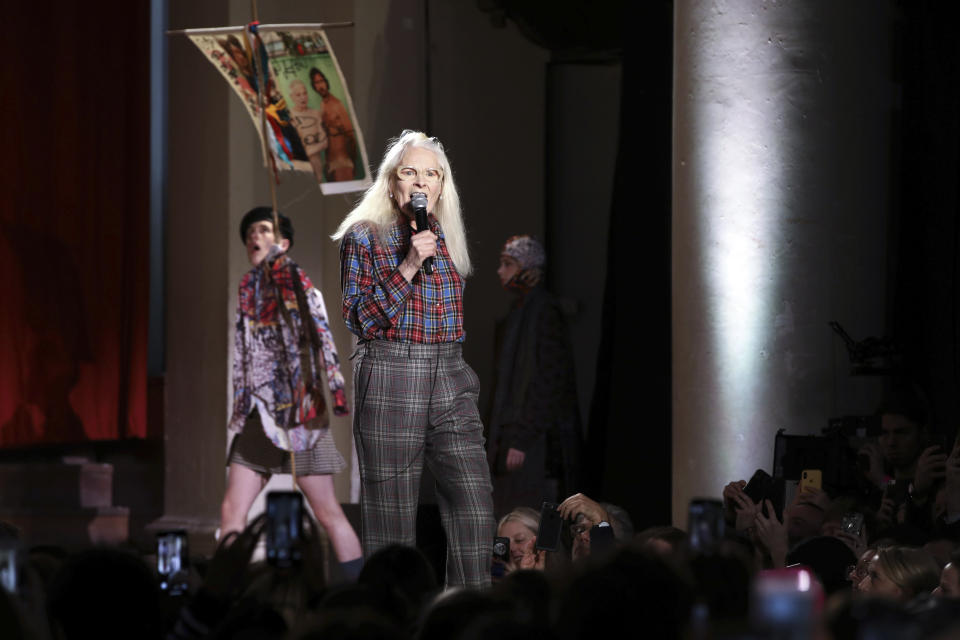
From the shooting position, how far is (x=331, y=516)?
17.1 ft

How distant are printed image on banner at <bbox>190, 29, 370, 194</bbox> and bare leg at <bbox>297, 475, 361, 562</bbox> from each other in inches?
46.5

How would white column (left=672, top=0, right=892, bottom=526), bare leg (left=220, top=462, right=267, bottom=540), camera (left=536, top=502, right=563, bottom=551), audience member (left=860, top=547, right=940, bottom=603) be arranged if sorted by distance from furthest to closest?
bare leg (left=220, top=462, right=267, bottom=540) → white column (left=672, top=0, right=892, bottom=526) → camera (left=536, top=502, right=563, bottom=551) → audience member (left=860, top=547, right=940, bottom=603)

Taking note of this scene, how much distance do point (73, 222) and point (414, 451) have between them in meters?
4.56

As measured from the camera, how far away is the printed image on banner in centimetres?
466

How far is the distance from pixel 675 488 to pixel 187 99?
3.55m

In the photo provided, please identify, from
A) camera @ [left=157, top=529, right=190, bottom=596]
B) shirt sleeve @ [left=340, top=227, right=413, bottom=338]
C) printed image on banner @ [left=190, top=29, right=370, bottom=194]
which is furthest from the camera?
printed image on banner @ [left=190, top=29, right=370, bottom=194]

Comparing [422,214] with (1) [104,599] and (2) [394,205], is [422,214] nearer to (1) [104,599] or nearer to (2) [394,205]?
(2) [394,205]

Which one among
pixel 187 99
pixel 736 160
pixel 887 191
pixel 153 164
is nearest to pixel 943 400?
pixel 887 191

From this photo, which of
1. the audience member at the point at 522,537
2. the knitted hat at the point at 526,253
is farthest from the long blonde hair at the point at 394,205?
the knitted hat at the point at 526,253

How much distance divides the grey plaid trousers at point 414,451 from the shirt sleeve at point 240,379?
7.53ft

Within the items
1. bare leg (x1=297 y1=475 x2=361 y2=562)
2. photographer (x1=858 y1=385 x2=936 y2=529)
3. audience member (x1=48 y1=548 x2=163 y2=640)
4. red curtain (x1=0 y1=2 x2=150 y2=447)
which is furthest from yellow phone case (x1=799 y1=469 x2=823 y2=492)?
red curtain (x1=0 y1=2 x2=150 y2=447)

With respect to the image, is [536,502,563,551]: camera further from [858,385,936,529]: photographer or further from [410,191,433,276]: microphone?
[858,385,936,529]: photographer

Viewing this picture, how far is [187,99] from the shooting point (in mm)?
6840

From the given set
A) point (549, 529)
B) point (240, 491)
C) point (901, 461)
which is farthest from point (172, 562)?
point (240, 491)
